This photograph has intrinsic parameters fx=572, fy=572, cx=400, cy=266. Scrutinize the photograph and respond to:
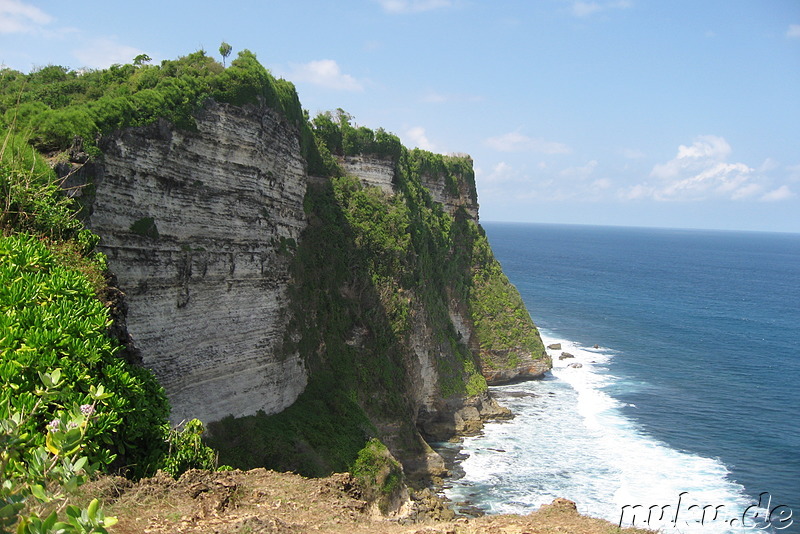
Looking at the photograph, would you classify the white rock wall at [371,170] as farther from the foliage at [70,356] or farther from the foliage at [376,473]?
the foliage at [70,356]

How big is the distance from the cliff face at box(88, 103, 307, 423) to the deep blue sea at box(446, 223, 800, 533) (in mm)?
15010

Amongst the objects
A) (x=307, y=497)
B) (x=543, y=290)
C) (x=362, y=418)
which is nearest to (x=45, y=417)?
(x=307, y=497)

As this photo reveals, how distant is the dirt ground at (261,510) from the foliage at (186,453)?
58cm

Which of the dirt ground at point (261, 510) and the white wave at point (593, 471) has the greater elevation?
the dirt ground at point (261, 510)

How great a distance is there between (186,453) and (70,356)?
403cm

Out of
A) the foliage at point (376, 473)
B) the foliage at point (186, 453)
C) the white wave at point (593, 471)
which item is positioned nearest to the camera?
the foliage at point (186, 453)

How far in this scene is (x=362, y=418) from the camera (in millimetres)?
34188

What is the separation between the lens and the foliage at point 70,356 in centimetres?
994

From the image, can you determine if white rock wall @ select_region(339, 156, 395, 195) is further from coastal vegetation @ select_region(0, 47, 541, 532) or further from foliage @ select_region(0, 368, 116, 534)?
foliage @ select_region(0, 368, 116, 534)

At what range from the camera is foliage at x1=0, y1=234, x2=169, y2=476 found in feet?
32.6

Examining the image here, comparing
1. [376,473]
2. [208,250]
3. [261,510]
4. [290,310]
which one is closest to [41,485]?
[261,510]

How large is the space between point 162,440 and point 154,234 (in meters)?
13.8

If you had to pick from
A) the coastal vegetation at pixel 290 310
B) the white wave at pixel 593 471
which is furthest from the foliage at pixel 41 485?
the white wave at pixel 593 471

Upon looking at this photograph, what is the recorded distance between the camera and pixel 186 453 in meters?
13.5
